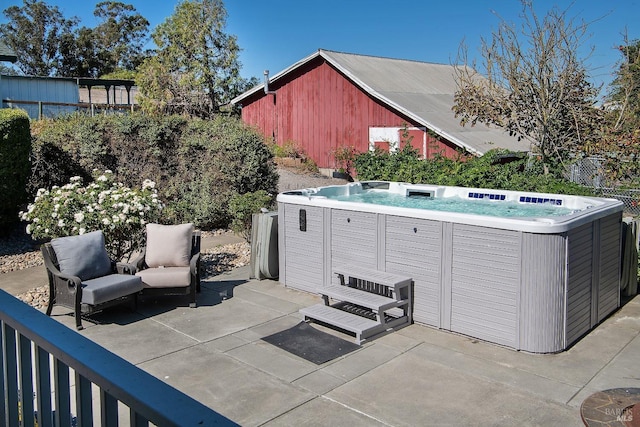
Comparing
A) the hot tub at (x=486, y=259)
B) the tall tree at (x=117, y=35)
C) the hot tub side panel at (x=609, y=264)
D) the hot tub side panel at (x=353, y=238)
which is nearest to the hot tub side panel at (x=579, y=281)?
the hot tub at (x=486, y=259)

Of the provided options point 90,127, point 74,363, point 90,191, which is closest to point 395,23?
point 90,127

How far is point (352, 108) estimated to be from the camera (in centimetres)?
2011

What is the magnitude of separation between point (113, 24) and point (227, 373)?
4509 cm

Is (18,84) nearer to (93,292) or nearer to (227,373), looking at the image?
(93,292)

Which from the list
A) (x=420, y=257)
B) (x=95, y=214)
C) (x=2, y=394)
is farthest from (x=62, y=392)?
(x=95, y=214)

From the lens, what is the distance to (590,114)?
11.8 m

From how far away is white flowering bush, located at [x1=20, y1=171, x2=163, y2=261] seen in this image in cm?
785

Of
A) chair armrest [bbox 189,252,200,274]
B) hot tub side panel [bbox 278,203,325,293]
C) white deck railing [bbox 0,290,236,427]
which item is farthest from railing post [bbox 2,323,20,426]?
hot tub side panel [bbox 278,203,325,293]

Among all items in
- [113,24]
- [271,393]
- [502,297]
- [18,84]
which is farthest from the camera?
[113,24]

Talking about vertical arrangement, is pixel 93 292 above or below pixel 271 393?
above

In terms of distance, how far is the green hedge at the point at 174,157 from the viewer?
37.8 feet

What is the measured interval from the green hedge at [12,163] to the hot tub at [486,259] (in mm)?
4975

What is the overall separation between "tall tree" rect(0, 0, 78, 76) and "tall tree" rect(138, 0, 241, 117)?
23.5 m

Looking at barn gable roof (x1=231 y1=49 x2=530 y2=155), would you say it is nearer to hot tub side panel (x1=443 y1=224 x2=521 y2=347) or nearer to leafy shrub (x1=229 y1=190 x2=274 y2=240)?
leafy shrub (x1=229 y1=190 x2=274 y2=240)
